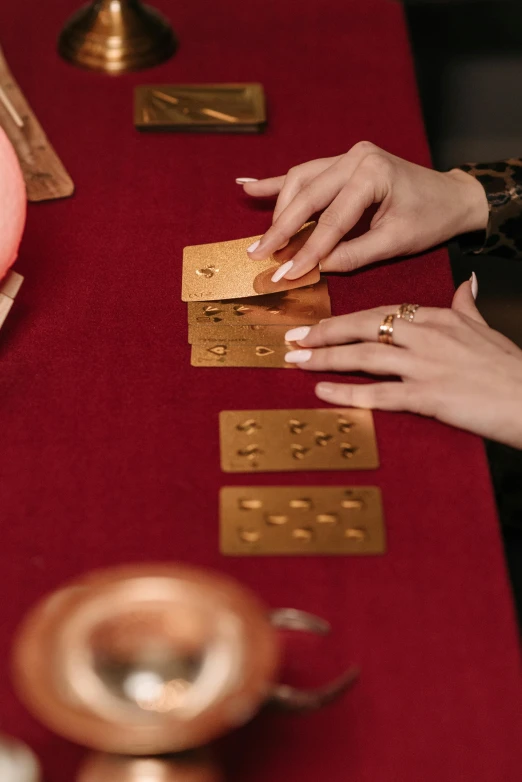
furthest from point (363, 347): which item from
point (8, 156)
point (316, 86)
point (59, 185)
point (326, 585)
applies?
point (316, 86)

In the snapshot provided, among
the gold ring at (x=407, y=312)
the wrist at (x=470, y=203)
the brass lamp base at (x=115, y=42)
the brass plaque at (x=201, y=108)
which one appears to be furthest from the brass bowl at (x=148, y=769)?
the brass lamp base at (x=115, y=42)

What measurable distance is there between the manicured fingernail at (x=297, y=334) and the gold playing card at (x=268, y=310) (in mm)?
30

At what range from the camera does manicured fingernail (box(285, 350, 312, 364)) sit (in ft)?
3.13

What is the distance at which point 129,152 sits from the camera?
1.33m

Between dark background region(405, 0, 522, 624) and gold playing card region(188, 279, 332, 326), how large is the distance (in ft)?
2.53

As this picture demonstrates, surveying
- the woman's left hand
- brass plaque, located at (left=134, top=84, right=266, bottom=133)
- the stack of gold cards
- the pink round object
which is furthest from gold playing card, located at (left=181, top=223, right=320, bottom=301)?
brass plaque, located at (left=134, top=84, right=266, bottom=133)

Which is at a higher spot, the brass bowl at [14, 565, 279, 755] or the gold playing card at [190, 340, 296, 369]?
the brass bowl at [14, 565, 279, 755]

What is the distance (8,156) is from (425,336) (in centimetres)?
46

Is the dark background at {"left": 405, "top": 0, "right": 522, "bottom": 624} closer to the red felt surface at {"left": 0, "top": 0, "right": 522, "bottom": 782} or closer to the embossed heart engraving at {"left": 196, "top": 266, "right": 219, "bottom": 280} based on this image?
the red felt surface at {"left": 0, "top": 0, "right": 522, "bottom": 782}

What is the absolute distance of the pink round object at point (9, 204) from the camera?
0.91 meters

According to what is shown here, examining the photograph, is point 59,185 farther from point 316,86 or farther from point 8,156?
point 316,86

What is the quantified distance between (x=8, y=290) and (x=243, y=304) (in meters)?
0.26

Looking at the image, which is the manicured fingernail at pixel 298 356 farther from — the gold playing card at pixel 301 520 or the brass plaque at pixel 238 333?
the gold playing card at pixel 301 520

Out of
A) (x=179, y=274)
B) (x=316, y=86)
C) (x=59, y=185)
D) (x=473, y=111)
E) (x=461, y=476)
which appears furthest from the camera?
(x=473, y=111)
